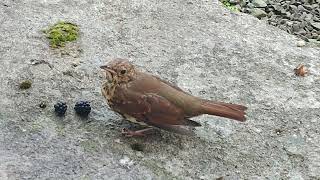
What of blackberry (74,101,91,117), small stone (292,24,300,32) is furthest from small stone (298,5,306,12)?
blackberry (74,101,91,117)

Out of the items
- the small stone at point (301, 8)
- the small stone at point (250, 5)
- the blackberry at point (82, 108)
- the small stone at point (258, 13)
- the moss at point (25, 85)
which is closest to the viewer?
the blackberry at point (82, 108)

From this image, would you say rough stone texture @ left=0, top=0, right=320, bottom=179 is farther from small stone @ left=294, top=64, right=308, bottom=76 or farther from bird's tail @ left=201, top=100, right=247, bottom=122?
bird's tail @ left=201, top=100, right=247, bottom=122

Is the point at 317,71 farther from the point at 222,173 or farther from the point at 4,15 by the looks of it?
the point at 4,15

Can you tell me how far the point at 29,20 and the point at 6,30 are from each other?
0.23 metres

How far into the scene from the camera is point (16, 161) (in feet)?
14.4

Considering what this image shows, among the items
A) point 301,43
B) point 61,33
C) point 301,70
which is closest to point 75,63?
point 61,33

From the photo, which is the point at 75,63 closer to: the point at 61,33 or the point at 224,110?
the point at 61,33

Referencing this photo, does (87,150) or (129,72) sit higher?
(129,72)

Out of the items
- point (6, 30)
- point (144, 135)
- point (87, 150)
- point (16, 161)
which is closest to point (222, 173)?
point (144, 135)

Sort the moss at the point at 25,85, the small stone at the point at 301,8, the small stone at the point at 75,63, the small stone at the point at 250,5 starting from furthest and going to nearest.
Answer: the small stone at the point at 301,8, the small stone at the point at 250,5, the small stone at the point at 75,63, the moss at the point at 25,85

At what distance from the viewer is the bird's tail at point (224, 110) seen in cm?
455

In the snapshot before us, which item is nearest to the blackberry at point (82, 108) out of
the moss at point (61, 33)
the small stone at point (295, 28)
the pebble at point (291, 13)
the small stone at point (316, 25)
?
the moss at point (61, 33)

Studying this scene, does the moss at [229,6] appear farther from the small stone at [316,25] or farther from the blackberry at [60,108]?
the blackberry at [60,108]

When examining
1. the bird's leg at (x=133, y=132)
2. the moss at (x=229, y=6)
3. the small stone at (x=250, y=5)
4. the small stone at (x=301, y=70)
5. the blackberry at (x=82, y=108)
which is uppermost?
the moss at (x=229, y=6)
